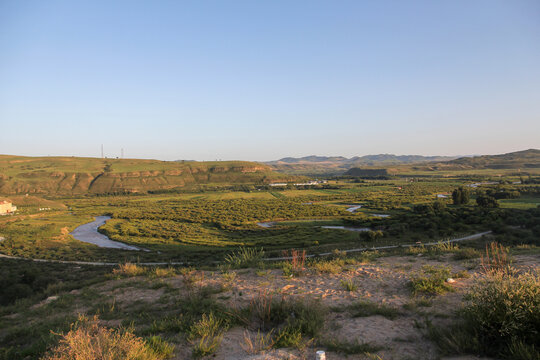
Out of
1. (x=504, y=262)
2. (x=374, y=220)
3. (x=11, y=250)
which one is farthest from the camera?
(x=374, y=220)

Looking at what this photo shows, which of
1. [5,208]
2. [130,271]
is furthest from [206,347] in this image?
[5,208]

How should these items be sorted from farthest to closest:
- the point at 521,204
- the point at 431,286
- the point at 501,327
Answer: the point at 521,204, the point at 431,286, the point at 501,327

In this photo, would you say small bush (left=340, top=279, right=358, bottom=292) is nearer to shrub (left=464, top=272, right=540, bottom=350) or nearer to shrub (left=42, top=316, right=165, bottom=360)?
shrub (left=464, top=272, right=540, bottom=350)

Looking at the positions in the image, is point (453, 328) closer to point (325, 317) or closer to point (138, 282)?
point (325, 317)

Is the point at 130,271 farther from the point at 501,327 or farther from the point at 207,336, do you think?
the point at 501,327

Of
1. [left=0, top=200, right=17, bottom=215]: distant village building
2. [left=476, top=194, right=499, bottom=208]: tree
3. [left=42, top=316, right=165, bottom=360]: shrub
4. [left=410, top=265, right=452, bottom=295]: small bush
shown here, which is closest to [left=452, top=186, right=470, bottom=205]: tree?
[left=476, top=194, right=499, bottom=208]: tree

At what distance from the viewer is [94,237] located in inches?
2581

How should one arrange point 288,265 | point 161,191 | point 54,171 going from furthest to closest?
1. point 54,171
2. point 161,191
3. point 288,265

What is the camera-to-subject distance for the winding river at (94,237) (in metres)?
56.9

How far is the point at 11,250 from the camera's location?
49875 millimetres

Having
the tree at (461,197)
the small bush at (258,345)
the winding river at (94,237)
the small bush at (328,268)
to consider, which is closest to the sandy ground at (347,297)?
the small bush at (258,345)

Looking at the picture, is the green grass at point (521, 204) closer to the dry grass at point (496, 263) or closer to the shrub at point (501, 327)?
the dry grass at point (496, 263)

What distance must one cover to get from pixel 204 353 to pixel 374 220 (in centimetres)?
6798

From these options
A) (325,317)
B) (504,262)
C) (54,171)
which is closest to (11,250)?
(325,317)
